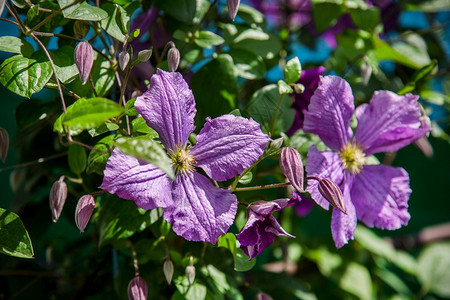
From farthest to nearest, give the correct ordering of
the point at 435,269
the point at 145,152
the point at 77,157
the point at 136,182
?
the point at 435,269
the point at 77,157
the point at 136,182
the point at 145,152

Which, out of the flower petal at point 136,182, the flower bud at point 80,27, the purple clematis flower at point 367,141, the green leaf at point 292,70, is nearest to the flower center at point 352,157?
the purple clematis flower at point 367,141

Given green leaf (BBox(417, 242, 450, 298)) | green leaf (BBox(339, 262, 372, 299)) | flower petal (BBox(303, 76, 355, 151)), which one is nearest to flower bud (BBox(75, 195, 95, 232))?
flower petal (BBox(303, 76, 355, 151))

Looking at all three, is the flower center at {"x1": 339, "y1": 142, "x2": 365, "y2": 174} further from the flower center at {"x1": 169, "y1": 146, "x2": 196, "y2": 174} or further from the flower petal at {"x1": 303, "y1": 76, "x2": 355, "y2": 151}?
the flower center at {"x1": 169, "y1": 146, "x2": 196, "y2": 174}

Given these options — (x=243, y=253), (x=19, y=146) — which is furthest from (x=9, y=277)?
(x=243, y=253)

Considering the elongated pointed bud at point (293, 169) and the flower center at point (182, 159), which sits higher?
the elongated pointed bud at point (293, 169)

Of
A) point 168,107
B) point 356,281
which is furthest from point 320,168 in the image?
point 356,281

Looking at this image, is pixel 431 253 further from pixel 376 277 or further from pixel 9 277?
pixel 9 277

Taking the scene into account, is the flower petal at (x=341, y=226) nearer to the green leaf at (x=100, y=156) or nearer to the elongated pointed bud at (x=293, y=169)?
the elongated pointed bud at (x=293, y=169)

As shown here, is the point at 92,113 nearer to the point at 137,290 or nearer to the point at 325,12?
the point at 137,290
